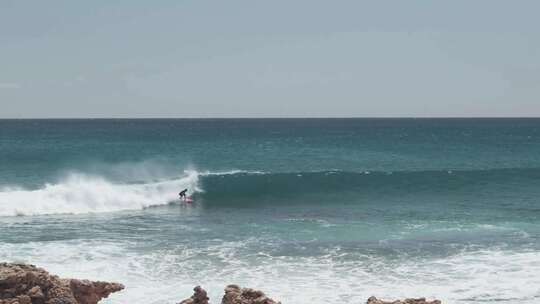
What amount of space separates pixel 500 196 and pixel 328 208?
11.4 meters

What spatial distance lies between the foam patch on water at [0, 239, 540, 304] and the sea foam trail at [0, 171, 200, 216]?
34.9 feet

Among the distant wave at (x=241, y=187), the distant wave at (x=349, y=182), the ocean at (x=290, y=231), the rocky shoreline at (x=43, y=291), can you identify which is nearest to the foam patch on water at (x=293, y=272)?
the ocean at (x=290, y=231)

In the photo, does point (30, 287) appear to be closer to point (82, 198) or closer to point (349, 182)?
point (82, 198)

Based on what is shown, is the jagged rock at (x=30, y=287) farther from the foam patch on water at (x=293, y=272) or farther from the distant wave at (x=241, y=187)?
the distant wave at (x=241, y=187)

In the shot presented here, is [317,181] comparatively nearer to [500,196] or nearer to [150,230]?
[500,196]

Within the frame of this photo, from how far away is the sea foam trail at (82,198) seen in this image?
1388 inches

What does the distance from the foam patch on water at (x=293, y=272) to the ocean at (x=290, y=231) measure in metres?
0.06

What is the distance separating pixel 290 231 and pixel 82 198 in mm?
14796

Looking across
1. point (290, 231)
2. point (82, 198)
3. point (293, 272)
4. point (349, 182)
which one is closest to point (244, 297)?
point (293, 272)

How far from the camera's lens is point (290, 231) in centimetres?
2881

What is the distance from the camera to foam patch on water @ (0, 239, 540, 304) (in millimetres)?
18547

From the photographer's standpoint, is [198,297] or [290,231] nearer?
[198,297]

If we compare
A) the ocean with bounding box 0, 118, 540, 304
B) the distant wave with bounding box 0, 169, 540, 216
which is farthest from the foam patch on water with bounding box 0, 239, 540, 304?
the distant wave with bounding box 0, 169, 540, 216

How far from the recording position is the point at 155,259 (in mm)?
22875
